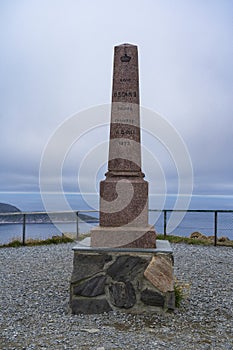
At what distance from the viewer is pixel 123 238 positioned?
530cm

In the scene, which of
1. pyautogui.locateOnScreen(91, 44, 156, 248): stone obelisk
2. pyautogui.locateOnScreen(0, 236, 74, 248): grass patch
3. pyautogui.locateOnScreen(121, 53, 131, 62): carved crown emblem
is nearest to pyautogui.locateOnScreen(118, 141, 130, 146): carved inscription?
pyautogui.locateOnScreen(91, 44, 156, 248): stone obelisk

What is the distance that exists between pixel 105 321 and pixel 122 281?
55 centimetres

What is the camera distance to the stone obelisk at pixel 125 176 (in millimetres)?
5309

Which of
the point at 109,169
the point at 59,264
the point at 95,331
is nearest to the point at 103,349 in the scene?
the point at 95,331

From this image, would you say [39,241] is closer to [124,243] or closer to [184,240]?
[184,240]

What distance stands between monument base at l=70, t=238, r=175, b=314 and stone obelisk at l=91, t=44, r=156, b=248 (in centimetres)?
25

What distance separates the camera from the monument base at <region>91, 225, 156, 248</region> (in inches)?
208

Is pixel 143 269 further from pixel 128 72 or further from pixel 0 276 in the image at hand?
→ pixel 0 276

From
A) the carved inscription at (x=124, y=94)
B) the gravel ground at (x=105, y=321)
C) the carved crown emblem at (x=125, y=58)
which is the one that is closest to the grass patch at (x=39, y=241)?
the gravel ground at (x=105, y=321)

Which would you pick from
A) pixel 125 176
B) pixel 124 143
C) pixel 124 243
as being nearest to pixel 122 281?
pixel 124 243

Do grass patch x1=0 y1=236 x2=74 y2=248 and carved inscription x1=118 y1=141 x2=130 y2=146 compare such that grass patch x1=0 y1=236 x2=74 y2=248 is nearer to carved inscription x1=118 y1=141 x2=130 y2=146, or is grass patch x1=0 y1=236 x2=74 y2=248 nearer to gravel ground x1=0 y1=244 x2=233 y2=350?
gravel ground x1=0 y1=244 x2=233 y2=350

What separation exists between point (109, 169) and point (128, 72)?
1.49 metres

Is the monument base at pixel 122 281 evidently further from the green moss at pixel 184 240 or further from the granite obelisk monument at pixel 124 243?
the green moss at pixel 184 240

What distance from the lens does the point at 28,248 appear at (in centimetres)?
1195
